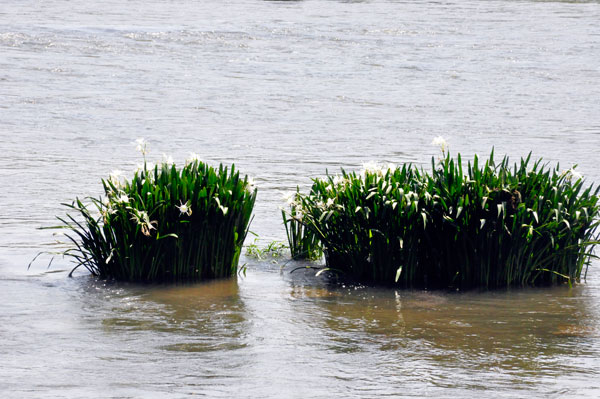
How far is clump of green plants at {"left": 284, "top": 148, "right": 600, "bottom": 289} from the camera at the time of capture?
8172 millimetres

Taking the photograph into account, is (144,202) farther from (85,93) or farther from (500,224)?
(85,93)

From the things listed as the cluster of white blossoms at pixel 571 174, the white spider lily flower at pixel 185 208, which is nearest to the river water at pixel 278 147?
the white spider lily flower at pixel 185 208

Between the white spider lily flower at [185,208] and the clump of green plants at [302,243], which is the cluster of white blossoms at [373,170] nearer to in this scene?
the clump of green plants at [302,243]

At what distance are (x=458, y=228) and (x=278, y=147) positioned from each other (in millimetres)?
7852

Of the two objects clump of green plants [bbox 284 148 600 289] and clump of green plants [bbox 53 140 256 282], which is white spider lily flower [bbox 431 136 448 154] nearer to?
clump of green plants [bbox 284 148 600 289]

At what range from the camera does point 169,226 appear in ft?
27.2

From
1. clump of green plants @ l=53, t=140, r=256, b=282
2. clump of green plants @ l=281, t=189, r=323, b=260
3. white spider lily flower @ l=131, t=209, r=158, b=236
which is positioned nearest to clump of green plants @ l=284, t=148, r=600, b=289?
clump of green plants @ l=281, t=189, r=323, b=260

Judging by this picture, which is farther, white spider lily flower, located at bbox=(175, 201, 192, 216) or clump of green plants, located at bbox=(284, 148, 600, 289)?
clump of green plants, located at bbox=(284, 148, 600, 289)

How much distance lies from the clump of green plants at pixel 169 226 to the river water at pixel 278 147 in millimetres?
187

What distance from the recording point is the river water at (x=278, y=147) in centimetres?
649

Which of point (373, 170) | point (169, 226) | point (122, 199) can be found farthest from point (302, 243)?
point (122, 199)

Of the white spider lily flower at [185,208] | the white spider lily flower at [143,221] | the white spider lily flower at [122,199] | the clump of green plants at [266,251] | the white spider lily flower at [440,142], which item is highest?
the white spider lily flower at [440,142]

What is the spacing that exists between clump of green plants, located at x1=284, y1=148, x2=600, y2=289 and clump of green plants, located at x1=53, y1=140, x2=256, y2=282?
2.10 ft

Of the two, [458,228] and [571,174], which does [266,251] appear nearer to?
[458,228]
